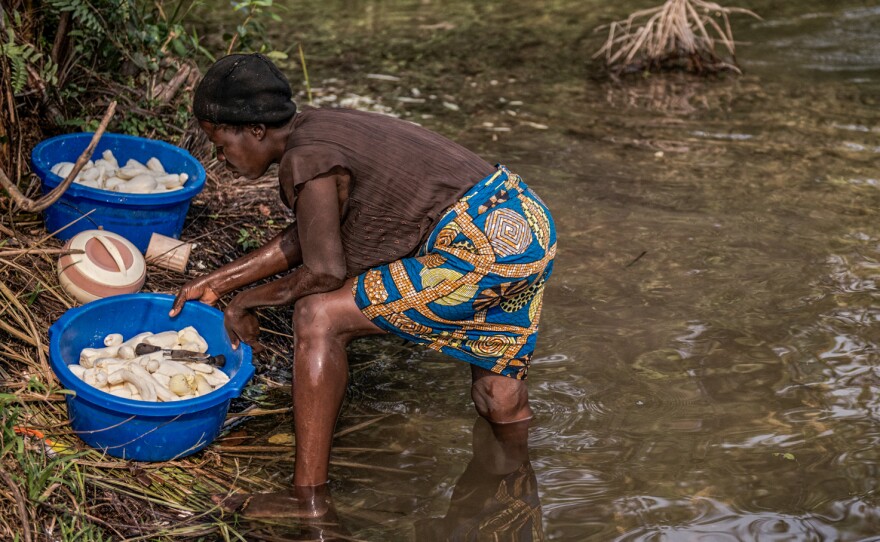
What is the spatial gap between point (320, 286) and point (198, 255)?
5.14 ft

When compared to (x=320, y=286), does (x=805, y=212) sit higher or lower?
lower

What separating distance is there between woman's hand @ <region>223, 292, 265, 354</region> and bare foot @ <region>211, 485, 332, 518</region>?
527 mm

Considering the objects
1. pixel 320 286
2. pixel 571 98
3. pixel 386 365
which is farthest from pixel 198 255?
pixel 571 98

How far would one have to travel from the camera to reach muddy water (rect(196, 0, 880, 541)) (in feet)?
10.8

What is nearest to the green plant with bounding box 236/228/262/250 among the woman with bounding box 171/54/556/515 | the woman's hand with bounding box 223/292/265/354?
the woman's hand with bounding box 223/292/265/354

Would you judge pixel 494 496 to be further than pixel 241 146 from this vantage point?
Yes

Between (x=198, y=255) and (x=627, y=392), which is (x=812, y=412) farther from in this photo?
(x=198, y=255)

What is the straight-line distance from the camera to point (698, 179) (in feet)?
20.0

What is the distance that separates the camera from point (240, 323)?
3.27 metres

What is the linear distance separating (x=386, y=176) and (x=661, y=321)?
1.94m

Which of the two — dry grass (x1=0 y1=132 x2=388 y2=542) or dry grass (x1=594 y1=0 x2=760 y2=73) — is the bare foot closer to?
dry grass (x1=0 y1=132 x2=388 y2=542)

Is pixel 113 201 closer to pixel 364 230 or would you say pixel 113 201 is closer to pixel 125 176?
pixel 125 176

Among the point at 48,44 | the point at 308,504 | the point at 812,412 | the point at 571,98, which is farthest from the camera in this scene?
the point at 571,98

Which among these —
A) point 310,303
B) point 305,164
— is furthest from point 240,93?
point 310,303
